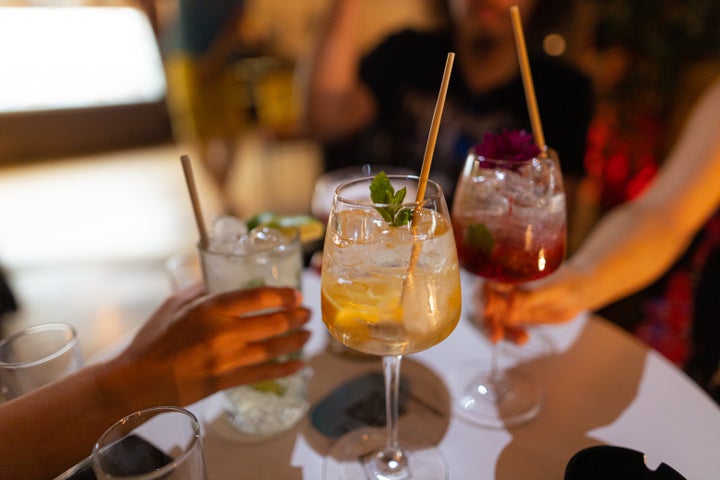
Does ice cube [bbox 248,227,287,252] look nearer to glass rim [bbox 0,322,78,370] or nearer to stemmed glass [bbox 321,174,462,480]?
stemmed glass [bbox 321,174,462,480]

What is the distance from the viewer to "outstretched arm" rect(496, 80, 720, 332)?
1.18 m

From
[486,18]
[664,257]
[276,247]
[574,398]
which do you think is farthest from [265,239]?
[486,18]

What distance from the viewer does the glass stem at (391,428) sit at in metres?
0.83

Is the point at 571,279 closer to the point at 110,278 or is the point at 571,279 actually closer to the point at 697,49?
the point at 697,49

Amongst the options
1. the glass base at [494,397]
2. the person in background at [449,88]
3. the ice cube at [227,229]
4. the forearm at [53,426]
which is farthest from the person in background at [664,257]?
the person in background at [449,88]

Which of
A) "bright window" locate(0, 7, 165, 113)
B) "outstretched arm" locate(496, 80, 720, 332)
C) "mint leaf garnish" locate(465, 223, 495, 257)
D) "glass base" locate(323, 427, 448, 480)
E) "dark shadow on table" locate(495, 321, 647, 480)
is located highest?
"bright window" locate(0, 7, 165, 113)

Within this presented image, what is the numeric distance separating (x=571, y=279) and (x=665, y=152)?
2343 millimetres

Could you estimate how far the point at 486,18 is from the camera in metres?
2.10

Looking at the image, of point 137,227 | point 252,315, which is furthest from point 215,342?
point 137,227

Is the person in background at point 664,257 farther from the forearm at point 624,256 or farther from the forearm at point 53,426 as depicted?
the forearm at point 53,426

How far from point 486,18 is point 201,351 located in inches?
74.2

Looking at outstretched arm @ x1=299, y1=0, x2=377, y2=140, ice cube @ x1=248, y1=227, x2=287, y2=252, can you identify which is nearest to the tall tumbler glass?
ice cube @ x1=248, y1=227, x2=287, y2=252

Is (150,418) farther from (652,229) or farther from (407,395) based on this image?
(652,229)

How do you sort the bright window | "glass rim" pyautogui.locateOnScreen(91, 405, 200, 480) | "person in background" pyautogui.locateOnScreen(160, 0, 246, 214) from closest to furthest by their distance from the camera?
"glass rim" pyautogui.locateOnScreen(91, 405, 200, 480) → "person in background" pyautogui.locateOnScreen(160, 0, 246, 214) → the bright window
